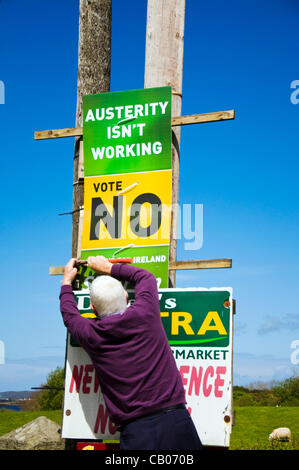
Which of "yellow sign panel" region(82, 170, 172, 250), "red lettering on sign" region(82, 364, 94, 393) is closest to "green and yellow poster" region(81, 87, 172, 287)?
"yellow sign panel" region(82, 170, 172, 250)

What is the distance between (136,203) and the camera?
471cm

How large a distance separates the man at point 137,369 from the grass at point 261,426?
24.9 ft

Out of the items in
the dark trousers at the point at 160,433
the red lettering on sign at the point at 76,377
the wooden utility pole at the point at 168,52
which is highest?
the wooden utility pole at the point at 168,52

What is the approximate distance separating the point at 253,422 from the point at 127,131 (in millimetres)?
11987

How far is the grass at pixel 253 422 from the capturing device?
37.9 ft

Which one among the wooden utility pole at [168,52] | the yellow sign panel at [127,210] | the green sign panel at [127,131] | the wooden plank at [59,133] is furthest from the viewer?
the wooden plank at [59,133]

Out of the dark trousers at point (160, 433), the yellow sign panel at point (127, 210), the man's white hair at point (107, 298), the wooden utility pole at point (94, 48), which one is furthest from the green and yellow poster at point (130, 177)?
the wooden utility pole at point (94, 48)

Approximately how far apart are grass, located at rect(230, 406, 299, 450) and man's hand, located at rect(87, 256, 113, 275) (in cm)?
759

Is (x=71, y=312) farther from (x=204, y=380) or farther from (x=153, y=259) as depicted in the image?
(x=204, y=380)

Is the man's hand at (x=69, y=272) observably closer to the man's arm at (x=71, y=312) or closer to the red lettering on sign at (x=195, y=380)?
the man's arm at (x=71, y=312)

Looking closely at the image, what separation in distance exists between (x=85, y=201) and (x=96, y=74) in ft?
8.17

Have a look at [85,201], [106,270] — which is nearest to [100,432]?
[106,270]

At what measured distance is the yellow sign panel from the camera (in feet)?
15.1

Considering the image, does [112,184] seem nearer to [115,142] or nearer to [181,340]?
[115,142]
